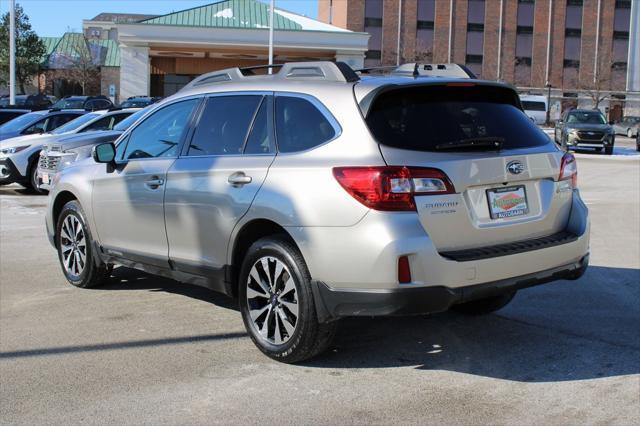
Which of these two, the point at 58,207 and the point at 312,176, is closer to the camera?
the point at 312,176

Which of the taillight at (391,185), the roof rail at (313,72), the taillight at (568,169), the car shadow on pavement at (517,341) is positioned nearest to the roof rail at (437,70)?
the roof rail at (313,72)

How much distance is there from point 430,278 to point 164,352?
2019 mm

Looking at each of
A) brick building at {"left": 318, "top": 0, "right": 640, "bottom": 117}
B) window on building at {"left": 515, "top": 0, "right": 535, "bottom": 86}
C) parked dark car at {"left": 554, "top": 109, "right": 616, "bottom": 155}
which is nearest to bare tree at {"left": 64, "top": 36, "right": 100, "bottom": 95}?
brick building at {"left": 318, "top": 0, "right": 640, "bottom": 117}

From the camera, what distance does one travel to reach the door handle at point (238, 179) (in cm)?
502

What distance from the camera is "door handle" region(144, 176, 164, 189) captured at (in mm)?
5801

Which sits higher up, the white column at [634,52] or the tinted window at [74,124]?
the white column at [634,52]

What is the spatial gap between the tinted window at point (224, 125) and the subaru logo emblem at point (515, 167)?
1780 mm

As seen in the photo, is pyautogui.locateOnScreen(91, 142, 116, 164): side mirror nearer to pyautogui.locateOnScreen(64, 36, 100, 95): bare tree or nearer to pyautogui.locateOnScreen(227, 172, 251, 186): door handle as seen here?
pyautogui.locateOnScreen(227, 172, 251, 186): door handle

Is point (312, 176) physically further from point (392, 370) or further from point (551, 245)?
point (551, 245)

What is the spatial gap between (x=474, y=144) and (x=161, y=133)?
2676mm

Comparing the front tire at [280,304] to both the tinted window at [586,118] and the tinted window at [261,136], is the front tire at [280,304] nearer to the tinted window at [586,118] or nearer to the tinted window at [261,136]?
the tinted window at [261,136]

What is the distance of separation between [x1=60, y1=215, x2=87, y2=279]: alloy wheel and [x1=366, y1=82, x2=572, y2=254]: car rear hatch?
11.7 feet

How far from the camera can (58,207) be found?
7422 millimetres

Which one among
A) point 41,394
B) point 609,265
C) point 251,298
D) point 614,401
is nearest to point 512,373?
point 614,401
